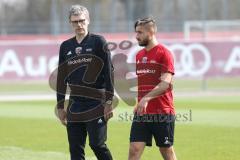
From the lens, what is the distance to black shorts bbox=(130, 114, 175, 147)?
8.47m

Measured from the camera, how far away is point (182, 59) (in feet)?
99.4

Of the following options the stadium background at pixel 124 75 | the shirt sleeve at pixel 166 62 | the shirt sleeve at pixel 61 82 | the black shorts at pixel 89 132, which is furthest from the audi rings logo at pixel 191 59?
the shirt sleeve at pixel 166 62

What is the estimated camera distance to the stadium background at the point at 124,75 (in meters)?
13.5

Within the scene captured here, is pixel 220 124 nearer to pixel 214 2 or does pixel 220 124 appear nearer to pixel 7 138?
pixel 7 138

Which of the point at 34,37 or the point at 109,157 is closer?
the point at 109,157

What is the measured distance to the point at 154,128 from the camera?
336 inches

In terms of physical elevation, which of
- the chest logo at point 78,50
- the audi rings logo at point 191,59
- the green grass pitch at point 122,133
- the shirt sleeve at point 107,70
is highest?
the chest logo at point 78,50

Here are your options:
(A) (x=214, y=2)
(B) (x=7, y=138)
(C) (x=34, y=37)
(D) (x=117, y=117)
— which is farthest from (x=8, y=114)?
(A) (x=214, y=2)

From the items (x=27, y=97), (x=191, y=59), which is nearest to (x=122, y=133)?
(x=27, y=97)

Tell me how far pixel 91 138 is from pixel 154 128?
755 mm

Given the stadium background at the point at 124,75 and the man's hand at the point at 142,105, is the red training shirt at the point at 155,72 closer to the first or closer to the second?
the man's hand at the point at 142,105

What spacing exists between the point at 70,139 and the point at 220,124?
28.2ft

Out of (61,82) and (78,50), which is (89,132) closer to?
(61,82)

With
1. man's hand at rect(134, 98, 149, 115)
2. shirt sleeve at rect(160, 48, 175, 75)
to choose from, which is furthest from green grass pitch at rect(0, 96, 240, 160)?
shirt sleeve at rect(160, 48, 175, 75)
